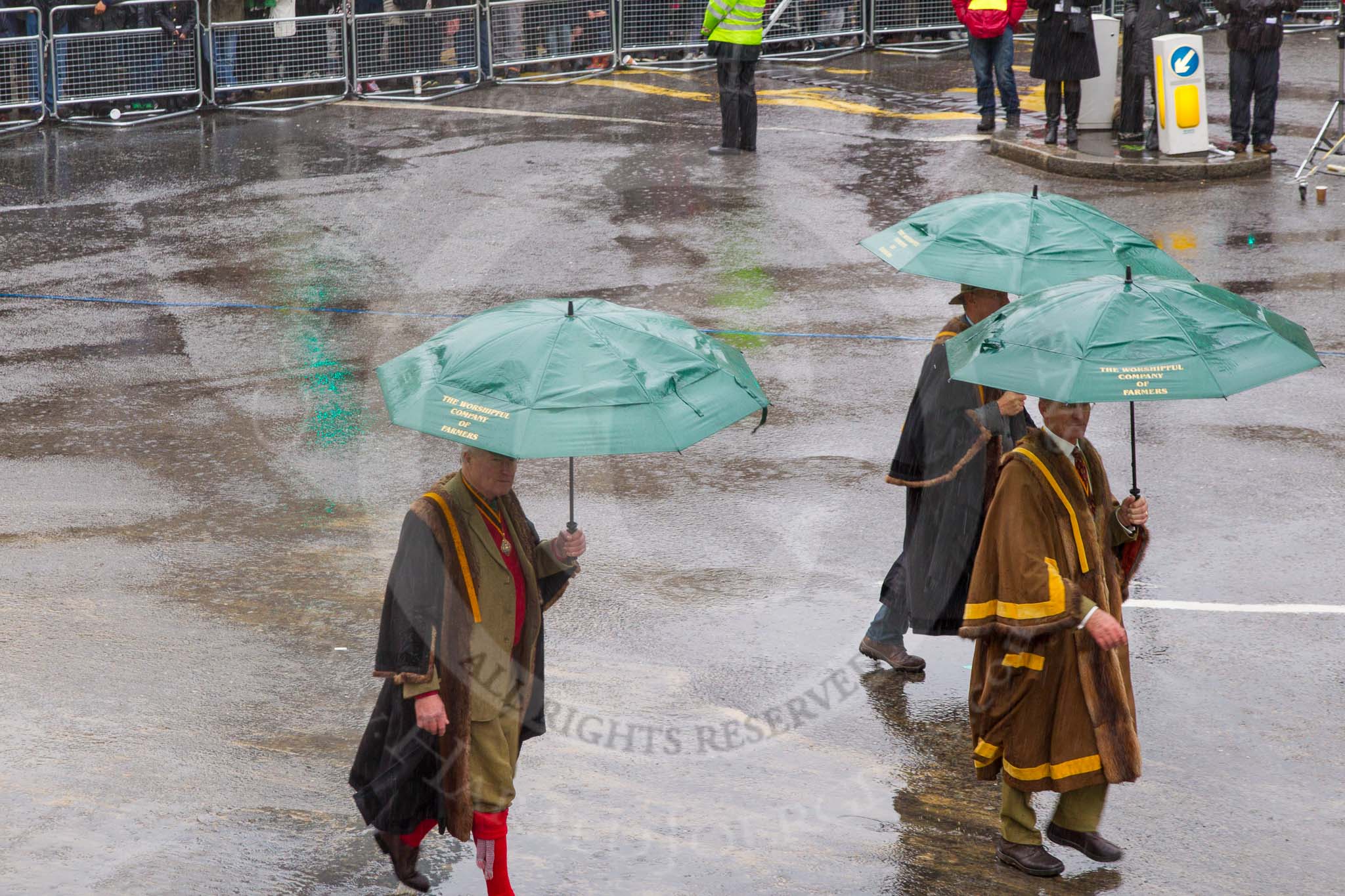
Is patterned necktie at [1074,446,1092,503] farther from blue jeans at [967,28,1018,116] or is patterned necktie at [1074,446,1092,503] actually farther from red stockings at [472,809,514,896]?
blue jeans at [967,28,1018,116]

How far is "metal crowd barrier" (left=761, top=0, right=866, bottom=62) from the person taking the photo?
2205 cm

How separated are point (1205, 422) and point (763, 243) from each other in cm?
500

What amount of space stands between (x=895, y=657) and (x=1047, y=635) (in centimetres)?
175

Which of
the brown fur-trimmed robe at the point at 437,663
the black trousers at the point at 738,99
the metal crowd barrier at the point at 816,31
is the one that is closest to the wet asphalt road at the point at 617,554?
the brown fur-trimmed robe at the point at 437,663

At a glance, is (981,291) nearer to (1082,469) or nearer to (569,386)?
(1082,469)

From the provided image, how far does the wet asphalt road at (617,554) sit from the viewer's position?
5859 mm

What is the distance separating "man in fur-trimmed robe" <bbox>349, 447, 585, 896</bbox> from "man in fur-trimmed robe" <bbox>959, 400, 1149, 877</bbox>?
4.77 feet

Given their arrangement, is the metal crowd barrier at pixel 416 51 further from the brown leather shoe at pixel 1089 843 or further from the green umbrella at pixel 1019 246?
the brown leather shoe at pixel 1089 843

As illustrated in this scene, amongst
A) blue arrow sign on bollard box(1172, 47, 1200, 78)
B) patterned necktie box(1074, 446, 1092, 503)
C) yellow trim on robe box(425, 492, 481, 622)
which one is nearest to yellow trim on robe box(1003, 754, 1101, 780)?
patterned necktie box(1074, 446, 1092, 503)

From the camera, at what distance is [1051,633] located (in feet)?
17.6

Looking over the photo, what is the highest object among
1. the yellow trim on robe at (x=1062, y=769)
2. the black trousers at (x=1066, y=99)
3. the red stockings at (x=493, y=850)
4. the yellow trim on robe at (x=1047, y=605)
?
the black trousers at (x=1066, y=99)

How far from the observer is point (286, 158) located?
57.4 ft

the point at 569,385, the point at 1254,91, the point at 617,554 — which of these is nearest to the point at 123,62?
the point at 1254,91

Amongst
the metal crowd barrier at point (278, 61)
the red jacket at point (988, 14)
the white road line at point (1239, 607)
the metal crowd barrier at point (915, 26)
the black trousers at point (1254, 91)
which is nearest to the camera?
the white road line at point (1239, 607)
